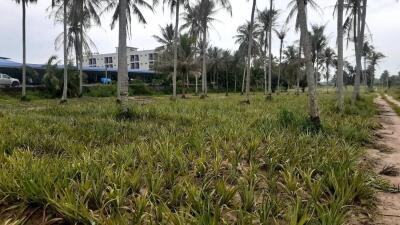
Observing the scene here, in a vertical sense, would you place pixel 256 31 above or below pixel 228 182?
above

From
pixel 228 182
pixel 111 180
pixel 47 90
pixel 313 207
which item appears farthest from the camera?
pixel 47 90

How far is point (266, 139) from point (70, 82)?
32.3m

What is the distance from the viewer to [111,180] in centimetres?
531

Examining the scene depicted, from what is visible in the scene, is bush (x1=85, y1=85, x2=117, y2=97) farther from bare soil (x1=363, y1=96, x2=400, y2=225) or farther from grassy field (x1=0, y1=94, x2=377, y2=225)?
grassy field (x1=0, y1=94, x2=377, y2=225)

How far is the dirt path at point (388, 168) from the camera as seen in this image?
5203 millimetres

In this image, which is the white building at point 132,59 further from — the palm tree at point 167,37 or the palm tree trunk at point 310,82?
the palm tree trunk at point 310,82

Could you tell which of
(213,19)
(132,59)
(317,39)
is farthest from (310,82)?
(132,59)

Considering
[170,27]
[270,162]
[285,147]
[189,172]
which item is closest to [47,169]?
[189,172]

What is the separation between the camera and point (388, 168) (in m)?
7.65

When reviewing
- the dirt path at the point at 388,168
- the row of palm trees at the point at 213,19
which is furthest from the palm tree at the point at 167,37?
the dirt path at the point at 388,168

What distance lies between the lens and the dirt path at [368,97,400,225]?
5.20 m

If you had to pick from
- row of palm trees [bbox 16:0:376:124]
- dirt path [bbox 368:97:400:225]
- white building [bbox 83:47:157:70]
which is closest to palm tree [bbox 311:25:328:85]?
row of palm trees [bbox 16:0:376:124]

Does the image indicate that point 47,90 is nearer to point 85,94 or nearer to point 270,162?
point 85,94

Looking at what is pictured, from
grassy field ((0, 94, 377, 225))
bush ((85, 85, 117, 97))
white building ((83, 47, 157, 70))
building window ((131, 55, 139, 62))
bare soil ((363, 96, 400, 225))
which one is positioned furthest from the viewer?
→ building window ((131, 55, 139, 62))
